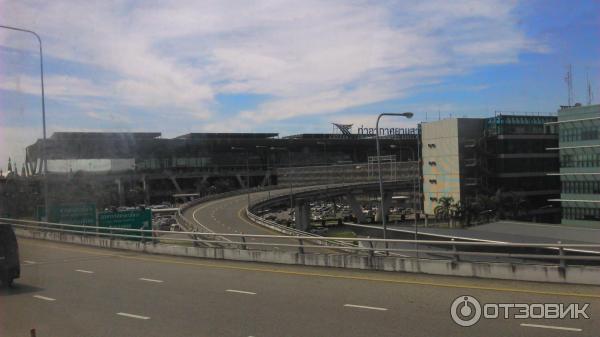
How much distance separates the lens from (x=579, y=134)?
233 feet

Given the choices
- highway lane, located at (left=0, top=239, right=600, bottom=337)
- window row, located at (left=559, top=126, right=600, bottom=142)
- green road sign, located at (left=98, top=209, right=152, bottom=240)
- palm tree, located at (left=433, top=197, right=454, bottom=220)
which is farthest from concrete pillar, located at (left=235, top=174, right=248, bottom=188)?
highway lane, located at (left=0, top=239, right=600, bottom=337)

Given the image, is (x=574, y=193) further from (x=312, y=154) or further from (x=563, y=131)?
(x=312, y=154)

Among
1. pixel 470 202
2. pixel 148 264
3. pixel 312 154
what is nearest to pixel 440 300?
pixel 148 264

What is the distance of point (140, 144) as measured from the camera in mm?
109688

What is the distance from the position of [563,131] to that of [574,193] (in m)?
8.37

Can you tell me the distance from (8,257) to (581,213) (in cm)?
7024

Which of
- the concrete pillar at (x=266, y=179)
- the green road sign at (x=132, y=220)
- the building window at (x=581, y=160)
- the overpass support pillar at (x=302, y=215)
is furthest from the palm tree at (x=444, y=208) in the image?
the concrete pillar at (x=266, y=179)

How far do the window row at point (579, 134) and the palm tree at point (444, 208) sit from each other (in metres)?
23.1

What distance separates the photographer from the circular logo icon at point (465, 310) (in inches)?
371

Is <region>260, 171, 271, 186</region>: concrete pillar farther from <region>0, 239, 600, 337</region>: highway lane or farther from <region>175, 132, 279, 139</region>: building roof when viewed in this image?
<region>0, 239, 600, 337</region>: highway lane

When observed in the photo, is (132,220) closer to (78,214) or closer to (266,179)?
(78,214)

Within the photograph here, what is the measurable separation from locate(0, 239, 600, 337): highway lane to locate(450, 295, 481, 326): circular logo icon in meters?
0.17

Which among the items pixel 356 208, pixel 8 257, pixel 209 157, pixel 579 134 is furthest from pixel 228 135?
pixel 8 257

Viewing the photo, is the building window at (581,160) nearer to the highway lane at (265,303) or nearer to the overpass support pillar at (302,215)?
the overpass support pillar at (302,215)
